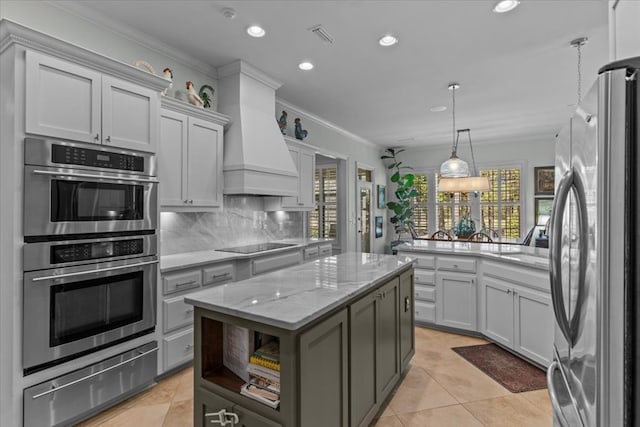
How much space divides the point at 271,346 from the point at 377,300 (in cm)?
76

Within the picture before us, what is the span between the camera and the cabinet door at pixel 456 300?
3.42 metres

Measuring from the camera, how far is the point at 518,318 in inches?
114

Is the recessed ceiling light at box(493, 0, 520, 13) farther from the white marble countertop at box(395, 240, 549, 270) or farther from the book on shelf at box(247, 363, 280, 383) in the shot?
the book on shelf at box(247, 363, 280, 383)

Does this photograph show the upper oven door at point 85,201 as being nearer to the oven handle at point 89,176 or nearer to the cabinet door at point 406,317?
the oven handle at point 89,176

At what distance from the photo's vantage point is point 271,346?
59.2 inches

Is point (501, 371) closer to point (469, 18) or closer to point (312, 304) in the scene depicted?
point (312, 304)

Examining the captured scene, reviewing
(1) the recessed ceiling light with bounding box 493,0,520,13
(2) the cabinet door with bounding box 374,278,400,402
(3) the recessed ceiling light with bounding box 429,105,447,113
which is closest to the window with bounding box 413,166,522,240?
(3) the recessed ceiling light with bounding box 429,105,447,113

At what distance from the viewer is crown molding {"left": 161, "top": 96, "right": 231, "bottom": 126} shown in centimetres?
288

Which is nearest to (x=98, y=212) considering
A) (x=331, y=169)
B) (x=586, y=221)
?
(x=586, y=221)

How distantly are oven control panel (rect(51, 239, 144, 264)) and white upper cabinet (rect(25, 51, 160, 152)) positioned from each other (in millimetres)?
669

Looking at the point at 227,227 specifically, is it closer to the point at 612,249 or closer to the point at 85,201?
the point at 85,201

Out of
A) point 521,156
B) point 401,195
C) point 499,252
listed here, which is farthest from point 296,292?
point 521,156

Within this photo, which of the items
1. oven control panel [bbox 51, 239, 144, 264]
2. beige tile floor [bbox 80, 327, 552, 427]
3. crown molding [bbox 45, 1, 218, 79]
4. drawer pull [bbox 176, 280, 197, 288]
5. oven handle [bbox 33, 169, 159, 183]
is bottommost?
beige tile floor [bbox 80, 327, 552, 427]

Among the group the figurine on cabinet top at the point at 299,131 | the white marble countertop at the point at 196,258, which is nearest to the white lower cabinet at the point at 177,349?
the white marble countertop at the point at 196,258
